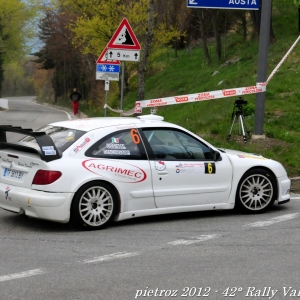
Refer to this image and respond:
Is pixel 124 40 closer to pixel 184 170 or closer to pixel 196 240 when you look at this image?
pixel 184 170

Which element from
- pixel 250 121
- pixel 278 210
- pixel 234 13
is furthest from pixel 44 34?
pixel 278 210

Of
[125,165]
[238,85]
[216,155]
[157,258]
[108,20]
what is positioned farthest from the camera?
[108,20]

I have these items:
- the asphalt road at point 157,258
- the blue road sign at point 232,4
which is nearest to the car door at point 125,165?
the asphalt road at point 157,258

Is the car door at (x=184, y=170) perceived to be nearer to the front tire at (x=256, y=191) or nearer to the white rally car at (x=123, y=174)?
the white rally car at (x=123, y=174)

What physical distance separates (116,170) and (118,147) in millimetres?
357

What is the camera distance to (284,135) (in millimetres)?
14500

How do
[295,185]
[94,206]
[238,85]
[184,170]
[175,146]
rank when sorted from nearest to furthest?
[94,206]
[184,170]
[175,146]
[295,185]
[238,85]

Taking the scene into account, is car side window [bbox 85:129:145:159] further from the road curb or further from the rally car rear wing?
the road curb

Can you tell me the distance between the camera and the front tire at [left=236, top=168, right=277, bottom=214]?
30.7 ft

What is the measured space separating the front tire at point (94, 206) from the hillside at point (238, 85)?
4.95 meters

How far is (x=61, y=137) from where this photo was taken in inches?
341

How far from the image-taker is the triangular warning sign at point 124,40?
46.4ft

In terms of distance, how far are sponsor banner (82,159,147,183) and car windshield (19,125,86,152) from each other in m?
0.38

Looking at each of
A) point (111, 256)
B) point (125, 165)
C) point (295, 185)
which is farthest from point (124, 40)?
point (111, 256)
